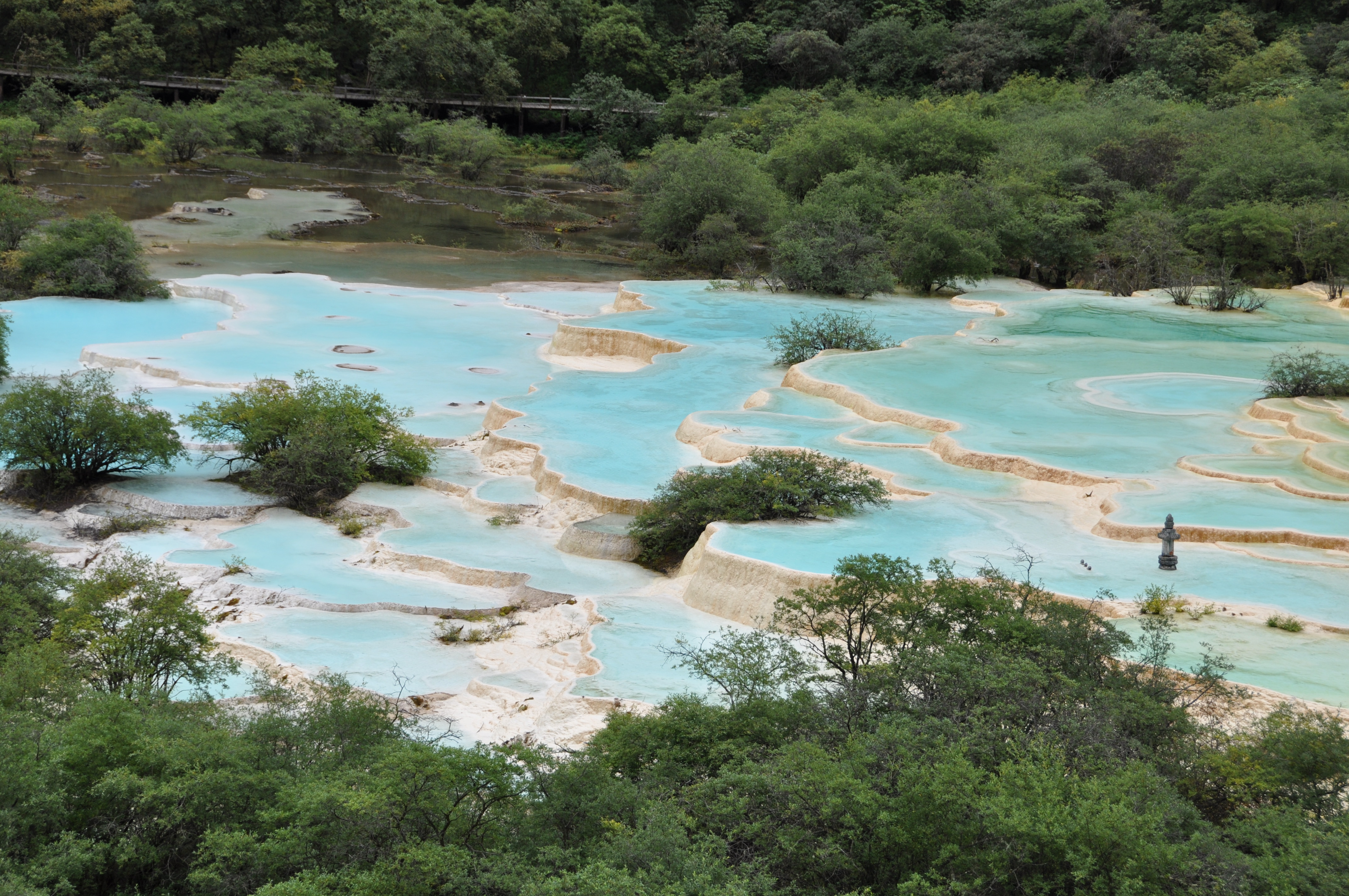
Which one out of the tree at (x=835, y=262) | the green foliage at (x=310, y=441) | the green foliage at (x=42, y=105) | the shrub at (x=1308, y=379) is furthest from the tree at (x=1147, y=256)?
the green foliage at (x=42, y=105)

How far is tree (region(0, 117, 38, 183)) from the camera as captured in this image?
37.5m

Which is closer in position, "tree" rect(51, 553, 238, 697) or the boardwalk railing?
"tree" rect(51, 553, 238, 697)

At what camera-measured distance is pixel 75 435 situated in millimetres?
13633

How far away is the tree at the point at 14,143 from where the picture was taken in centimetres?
3750

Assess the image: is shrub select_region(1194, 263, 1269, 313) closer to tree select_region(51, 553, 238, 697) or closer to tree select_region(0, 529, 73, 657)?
tree select_region(51, 553, 238, 697)

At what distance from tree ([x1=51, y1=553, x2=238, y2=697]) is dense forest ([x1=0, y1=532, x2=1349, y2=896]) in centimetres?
31

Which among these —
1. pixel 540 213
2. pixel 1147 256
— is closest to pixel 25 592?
pixel 1147 256

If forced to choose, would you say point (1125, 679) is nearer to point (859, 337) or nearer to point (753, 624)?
point (753, 624)

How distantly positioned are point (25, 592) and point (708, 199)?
2435 centimetres

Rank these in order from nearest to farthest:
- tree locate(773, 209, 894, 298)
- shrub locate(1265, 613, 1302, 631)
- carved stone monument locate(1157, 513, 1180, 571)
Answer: shrub locate(1265, 613, 1302, 631)
carved stone monument locate(1157, 513, 1180, 571)
tree locate(773, 209, 894, 298)

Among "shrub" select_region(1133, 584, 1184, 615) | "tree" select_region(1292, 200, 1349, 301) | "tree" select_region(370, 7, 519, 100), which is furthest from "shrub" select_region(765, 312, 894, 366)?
"tree" select_region(370, 7, 519, 100)

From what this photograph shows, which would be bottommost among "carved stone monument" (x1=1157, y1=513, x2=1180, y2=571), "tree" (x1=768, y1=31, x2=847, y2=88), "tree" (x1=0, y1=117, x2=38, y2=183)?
"carved stone monument" (x1=1157, y1=513, x2=1180, y2=571)

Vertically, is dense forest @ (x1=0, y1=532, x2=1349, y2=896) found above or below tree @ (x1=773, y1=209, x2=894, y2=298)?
below

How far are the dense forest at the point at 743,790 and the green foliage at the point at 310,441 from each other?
5.81m
